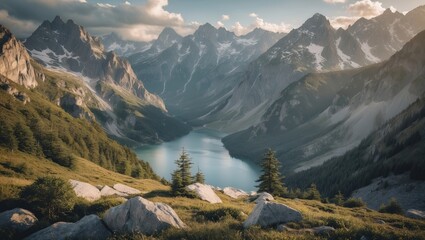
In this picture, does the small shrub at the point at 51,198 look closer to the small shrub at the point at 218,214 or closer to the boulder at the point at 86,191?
the boulder at the point at 86,191

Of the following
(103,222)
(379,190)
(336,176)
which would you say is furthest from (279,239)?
(336,176)

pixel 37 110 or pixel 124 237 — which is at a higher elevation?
pixel 37 110

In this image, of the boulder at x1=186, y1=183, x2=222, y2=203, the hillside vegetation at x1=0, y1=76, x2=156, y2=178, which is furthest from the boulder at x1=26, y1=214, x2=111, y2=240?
the hillside vegetation at x1=0, y1=76, x2=156, y2=178

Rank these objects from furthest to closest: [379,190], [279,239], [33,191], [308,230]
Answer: [379,190] → [33,191] → [308,230] → [279,239]

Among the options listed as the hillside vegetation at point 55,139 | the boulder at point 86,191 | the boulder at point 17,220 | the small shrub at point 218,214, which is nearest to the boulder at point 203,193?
the boulder at point 86,191

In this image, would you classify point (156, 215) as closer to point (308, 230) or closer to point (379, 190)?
point (308, 230)

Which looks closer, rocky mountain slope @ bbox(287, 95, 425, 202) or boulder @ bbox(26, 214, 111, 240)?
boulder @ bbox(26, 214, 111, 240)

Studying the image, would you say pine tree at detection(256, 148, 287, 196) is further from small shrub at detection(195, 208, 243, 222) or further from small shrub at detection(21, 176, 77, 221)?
small shrub at detection(21, 176, 77, 221)
